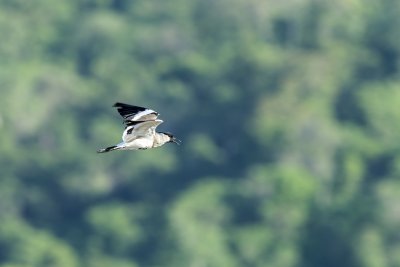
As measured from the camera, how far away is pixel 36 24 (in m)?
87.4

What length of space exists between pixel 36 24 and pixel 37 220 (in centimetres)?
1894

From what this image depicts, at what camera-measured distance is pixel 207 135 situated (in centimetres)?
7481

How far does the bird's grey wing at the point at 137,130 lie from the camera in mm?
15906

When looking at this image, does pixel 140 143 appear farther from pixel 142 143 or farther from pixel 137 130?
pixel 137 130

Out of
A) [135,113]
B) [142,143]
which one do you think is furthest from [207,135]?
[142,143]

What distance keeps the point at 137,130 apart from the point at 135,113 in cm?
17

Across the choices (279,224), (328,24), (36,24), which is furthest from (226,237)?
(36,24)

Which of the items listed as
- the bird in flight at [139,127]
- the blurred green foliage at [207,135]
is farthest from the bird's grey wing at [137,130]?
the blurred green foliage at [207,135]

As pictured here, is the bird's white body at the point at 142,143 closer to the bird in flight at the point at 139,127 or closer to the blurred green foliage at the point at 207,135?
the bird in flight at the point at 139,127

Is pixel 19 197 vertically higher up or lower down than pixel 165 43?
lower down

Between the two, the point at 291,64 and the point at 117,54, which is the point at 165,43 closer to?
the point at 117,54

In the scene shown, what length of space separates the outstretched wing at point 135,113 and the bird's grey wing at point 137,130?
0.04 meters

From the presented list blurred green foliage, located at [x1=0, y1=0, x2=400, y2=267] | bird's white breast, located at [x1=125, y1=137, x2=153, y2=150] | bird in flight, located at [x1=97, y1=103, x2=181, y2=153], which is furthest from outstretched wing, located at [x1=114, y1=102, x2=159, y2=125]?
blurred green foliage, located at [x1=0, y1=0, x2=400, y2=267]

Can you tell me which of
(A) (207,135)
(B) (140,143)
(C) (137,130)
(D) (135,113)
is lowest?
(B) (140,143)
